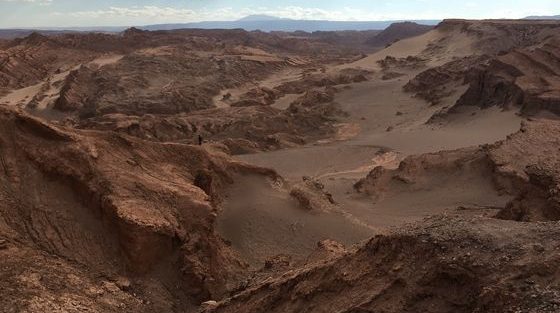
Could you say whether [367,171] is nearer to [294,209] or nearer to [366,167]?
[366,167]

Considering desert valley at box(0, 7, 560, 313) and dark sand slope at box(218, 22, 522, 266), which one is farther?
dark sand slope at box(218, 22, 522, 266)

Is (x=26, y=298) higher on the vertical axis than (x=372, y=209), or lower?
higher

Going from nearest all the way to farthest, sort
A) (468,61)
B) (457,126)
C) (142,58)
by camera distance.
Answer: (457,126), (468,61), (142,58)

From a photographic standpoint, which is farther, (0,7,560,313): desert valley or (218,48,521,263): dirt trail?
(218,48,521,263): dirt trail

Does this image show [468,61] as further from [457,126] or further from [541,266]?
[541,266]

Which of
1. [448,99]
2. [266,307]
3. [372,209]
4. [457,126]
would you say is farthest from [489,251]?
[448,99]

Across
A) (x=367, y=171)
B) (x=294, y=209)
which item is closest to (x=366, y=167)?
(x=367, y=171)

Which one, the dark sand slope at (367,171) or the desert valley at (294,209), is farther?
the dark sand slope at (367,171)

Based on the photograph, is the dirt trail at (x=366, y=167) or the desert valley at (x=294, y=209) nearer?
the desert valley at (x=294, y=209)

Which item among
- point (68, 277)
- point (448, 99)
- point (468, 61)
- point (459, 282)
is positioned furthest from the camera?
point (468, 61)
